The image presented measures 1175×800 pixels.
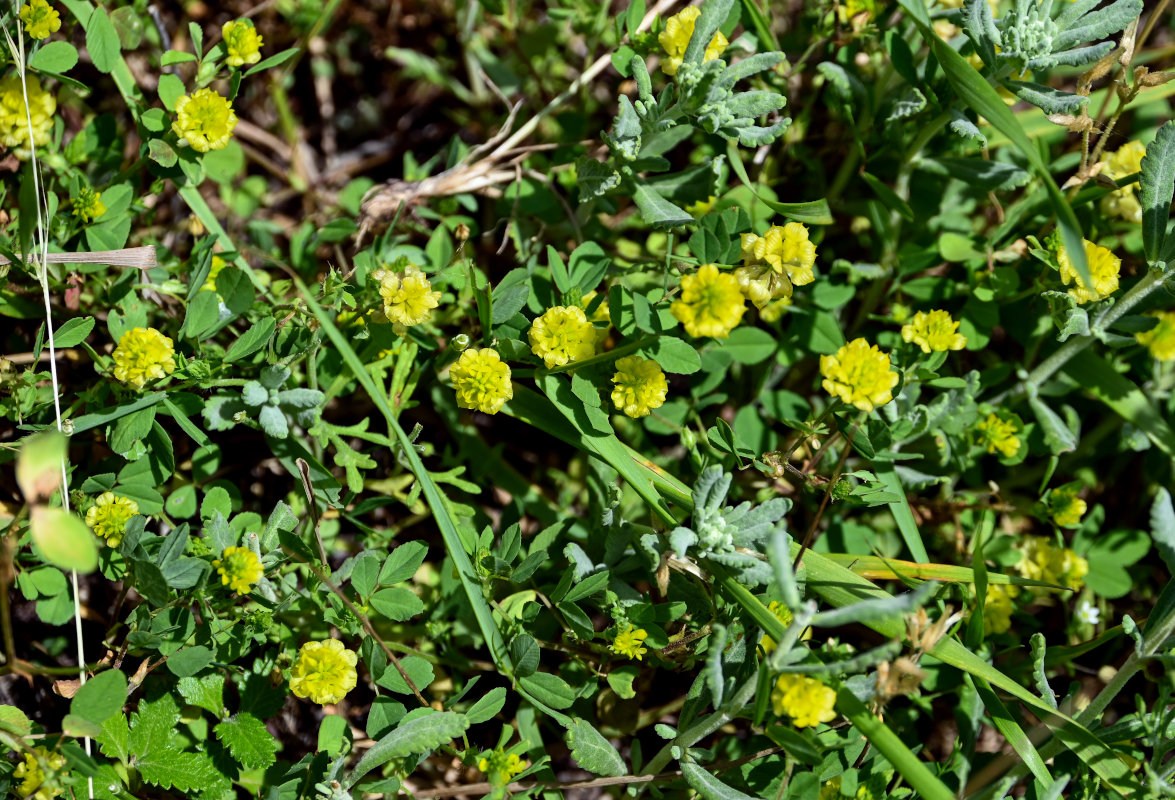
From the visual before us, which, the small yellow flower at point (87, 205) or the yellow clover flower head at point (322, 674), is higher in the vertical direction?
the small yellow flower at point (87, 205)

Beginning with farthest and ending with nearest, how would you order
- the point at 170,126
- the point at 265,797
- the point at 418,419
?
the point at 418,419, the point at 170,126, the point at 265,797

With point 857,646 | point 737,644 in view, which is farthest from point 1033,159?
point 857,646

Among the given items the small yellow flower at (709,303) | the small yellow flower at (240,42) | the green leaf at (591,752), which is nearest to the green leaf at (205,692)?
the green leaf at (591,752)

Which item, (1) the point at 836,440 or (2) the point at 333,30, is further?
(2) the point at 333,30

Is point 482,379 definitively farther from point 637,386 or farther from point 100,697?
point 100,697

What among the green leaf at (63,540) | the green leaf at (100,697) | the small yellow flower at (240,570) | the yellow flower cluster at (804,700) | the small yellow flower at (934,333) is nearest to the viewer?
the green leaf at (63,540)

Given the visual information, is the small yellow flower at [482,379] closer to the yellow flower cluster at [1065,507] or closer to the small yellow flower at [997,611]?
the small yellow flower at [997,611]

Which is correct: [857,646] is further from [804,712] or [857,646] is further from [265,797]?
[265,797]
